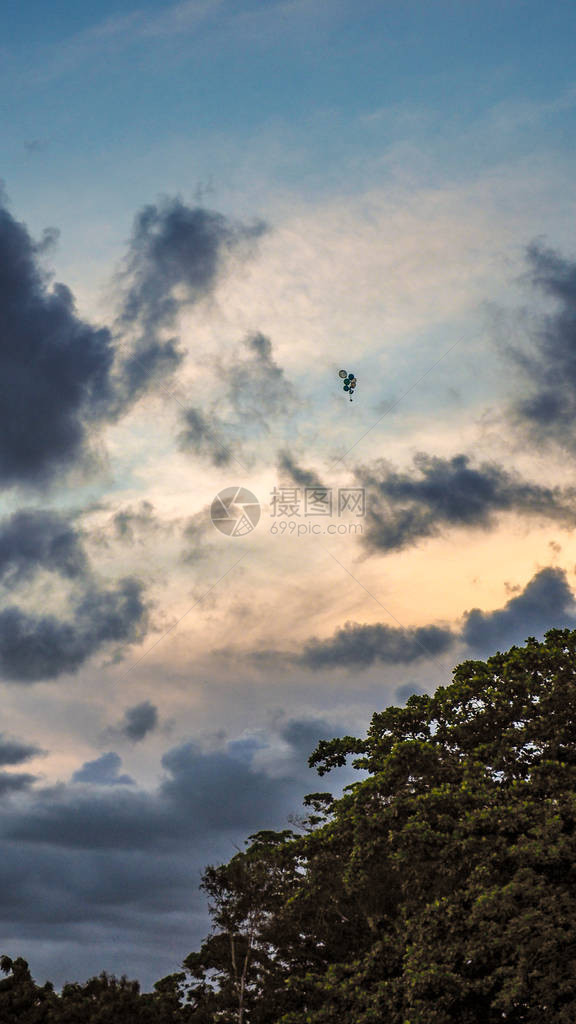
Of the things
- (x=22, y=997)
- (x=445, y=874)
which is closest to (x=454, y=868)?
(x=445, y=874)

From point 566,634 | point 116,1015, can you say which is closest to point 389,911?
point 566,634

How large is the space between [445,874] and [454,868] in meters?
0.36

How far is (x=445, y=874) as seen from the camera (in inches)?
933

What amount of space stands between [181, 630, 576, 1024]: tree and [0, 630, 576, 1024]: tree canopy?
1.8 inches

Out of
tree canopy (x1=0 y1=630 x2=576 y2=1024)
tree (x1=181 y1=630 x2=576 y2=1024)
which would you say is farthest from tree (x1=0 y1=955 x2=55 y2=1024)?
tree (x1=181 y1=630 x2=576 y2=1024)

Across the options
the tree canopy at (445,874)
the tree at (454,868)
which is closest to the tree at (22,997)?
the tree canopy at (445,874)

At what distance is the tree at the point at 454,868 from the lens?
2214 centimetres

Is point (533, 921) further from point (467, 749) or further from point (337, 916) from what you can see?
point (337, 916)

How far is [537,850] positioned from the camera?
22062mm

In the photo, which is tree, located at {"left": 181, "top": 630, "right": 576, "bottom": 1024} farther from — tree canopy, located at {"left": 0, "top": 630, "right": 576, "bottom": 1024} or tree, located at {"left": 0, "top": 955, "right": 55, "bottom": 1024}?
tree, located at {"left": 0, "top": 955, "right": 55, "bottom": 1024}

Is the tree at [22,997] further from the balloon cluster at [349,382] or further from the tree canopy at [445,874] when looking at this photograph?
the balloon cluster at [349,382]

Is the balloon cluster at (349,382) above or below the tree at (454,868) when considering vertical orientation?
above

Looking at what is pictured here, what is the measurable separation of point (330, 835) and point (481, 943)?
6.08 m

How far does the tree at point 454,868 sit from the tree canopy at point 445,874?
0.05 m
